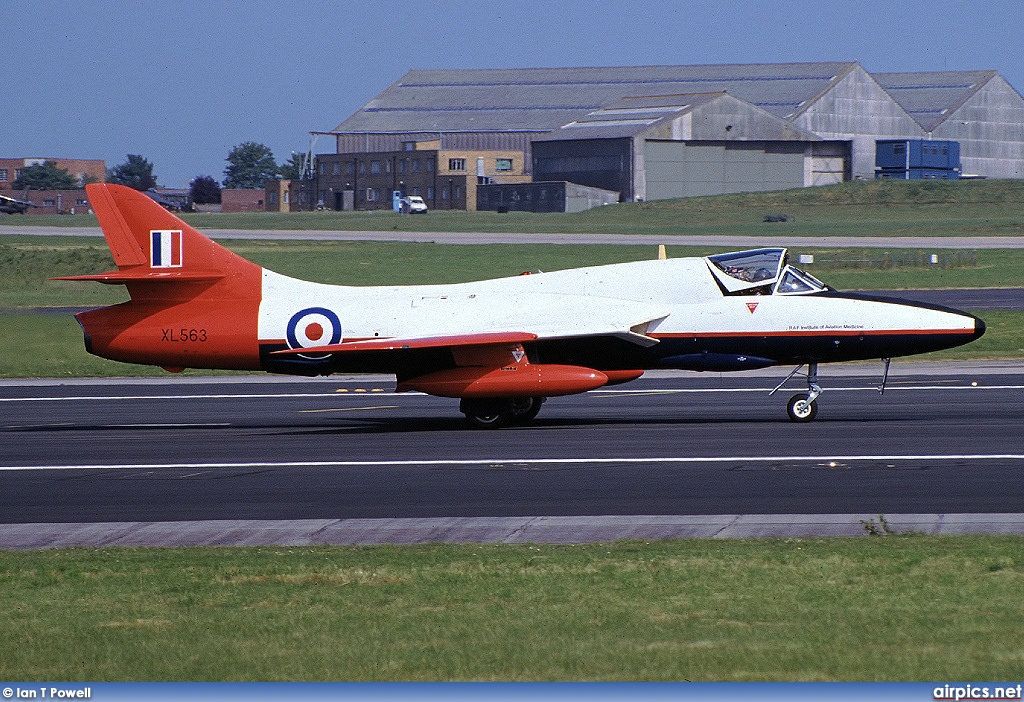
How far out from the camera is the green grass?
831 centimetres

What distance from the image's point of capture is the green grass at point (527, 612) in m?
8.31

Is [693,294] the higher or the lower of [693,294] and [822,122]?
the lower

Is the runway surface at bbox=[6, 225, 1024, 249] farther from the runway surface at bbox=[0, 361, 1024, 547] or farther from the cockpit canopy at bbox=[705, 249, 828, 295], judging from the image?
the cockpit canopy at bbox=[705, 249, 828, 295]

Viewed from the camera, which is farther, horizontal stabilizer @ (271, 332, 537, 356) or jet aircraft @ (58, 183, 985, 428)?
jet aircraft @ (58, 183, 985, 428)

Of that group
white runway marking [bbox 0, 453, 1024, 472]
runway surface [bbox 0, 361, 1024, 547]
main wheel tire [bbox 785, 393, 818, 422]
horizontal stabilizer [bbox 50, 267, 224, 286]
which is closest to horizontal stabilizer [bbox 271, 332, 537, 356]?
runway surface [bbox 0, 361, 1024, 547]

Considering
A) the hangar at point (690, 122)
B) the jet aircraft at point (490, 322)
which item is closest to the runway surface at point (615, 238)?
the hangar at point (690, 122)

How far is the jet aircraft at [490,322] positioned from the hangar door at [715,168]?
98533 mm

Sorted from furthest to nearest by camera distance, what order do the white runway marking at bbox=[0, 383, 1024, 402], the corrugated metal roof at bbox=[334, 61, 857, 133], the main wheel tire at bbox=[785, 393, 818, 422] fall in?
the corrugated metal roof at bbox=[334, 61, 857, 133] → the white runway marking at bbox=[0, 383, 1024, 402] → the main wheel tire at bbox=[785, 393, 818, 422]

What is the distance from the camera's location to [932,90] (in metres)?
146

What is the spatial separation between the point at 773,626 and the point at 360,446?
12.4 meters

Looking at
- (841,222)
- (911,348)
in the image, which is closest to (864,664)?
(911,348)

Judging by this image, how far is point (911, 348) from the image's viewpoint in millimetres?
22297

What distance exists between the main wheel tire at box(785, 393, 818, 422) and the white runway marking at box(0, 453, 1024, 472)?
12.9 feet

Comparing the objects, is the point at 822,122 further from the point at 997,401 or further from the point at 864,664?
the point at 864,664
